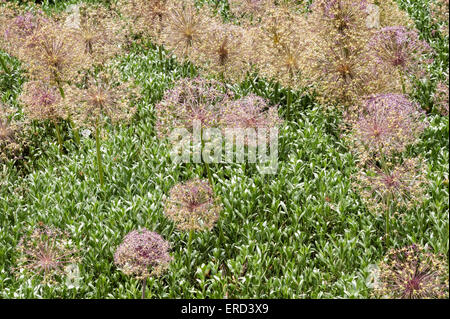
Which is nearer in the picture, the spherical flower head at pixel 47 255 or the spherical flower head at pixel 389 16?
the spherical flower head at pixel 47 255

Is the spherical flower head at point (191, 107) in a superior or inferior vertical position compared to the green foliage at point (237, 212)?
superior

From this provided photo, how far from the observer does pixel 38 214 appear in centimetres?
896

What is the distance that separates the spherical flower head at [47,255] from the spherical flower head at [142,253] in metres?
0.77

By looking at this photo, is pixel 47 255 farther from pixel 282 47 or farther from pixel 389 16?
pixel 389 16

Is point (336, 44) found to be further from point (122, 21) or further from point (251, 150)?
point (122, 21)

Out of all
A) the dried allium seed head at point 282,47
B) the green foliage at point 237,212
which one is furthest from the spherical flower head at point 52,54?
the dried allium seed head at point 282,47

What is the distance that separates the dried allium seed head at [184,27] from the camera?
10.4m

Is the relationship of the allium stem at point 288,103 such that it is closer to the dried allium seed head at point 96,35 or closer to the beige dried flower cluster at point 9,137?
the dried allium seed head at point 96,35

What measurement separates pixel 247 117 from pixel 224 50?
5.61 feet

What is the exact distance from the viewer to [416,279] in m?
5.89

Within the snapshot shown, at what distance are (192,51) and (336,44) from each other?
2668 mm

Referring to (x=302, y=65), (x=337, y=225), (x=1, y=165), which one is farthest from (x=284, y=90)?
(x=1, y=165)

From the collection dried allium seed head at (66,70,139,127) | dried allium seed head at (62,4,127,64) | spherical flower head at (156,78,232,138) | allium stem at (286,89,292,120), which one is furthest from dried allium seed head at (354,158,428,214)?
dried allium seed head at (62,4,127,64)

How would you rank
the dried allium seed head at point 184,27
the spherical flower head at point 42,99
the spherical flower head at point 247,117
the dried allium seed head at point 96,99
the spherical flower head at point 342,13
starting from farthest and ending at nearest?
1. the dried allium seed head at point 184,27
2. the spherical flower head at point 42,99
3. the spherical flower head at point 342,13
4. the dried allium seed head at point 96,99
5. the spherical flower head at point 247,117
